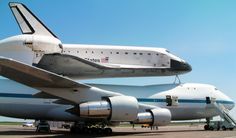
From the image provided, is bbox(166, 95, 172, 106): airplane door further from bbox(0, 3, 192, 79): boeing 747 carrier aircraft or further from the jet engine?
the jet engine

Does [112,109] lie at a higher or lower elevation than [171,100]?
lower

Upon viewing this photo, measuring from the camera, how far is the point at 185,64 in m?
22.7

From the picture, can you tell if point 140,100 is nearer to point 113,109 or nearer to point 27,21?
point 113,109

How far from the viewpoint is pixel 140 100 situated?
2317 centimetres

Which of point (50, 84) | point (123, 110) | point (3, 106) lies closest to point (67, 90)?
point (50, 84)

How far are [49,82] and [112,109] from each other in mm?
3245

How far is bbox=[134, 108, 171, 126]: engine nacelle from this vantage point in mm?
19156

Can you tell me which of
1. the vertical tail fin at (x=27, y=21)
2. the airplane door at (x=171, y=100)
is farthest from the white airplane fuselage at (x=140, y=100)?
the vertical tail fin at (x=27, y=21)

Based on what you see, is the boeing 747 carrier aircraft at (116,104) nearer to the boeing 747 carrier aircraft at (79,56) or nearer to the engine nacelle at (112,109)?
the engine nacelle at (112,109)

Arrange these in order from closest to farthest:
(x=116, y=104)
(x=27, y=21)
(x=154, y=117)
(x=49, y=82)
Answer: (x=49, y=82) < (x=116, y=104) < (x=154, y=117) < (x=27, y=21)

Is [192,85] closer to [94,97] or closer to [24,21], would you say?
[94,97]

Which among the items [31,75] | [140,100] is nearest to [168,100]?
[140,100]

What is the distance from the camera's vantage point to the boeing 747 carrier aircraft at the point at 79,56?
62.0ft

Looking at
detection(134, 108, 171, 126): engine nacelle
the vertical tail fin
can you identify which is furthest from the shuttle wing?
the vertical tail fin
